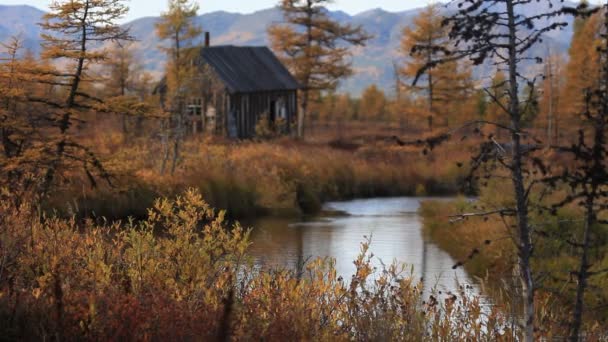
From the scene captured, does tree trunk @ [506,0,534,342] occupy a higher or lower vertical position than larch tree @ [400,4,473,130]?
lower

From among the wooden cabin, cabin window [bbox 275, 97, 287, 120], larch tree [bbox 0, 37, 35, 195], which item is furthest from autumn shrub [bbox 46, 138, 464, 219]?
cabin window [bbox 275, 97, 287, 120]

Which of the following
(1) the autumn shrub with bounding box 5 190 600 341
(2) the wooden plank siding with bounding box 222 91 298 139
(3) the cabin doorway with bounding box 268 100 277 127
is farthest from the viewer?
(3) the cabin doorway with bounding box 268 100 277 127

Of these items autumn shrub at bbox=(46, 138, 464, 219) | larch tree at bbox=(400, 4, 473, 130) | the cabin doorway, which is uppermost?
larch tree at bbox=(400, 4, 473, 130)

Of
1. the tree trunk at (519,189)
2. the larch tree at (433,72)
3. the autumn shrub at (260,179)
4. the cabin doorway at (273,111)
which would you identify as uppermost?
the larch tree at (433,72)

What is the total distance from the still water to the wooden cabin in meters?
14.9

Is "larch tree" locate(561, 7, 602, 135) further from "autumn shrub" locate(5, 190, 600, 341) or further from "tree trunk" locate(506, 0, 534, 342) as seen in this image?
"tree trunk" locate(506, 0, 534, 342)

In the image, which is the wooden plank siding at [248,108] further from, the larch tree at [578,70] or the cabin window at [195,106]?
the larch tree at [578,70]

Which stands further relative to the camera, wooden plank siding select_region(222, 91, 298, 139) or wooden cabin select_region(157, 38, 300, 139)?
wooden plank siding select_region(222, 91, 298, 139)

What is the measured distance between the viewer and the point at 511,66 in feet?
A: 22.2

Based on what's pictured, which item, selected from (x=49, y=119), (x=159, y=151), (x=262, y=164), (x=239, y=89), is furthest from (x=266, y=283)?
(x=239, y=89)

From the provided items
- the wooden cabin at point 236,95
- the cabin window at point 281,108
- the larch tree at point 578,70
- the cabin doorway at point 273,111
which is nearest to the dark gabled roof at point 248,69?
the wooden cabin at point 236,95

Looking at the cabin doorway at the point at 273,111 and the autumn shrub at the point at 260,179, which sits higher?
the cabin doorway at the point at 273,111

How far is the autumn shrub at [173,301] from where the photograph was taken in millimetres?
7074

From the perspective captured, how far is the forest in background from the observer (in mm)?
6781
